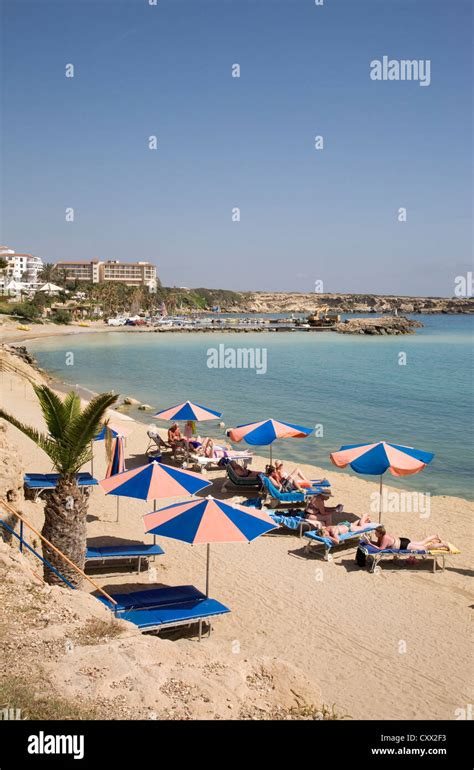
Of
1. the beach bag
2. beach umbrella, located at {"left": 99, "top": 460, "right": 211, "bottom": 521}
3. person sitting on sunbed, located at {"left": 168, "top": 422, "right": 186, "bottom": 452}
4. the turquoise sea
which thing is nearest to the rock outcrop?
the turquoise sea

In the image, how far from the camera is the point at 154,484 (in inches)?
399

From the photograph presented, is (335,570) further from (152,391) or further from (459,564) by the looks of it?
(152,391)

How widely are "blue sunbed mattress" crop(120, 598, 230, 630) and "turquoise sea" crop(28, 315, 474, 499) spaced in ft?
32.9

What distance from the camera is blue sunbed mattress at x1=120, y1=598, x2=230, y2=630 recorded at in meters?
7.86

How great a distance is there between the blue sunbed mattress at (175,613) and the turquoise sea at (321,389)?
10.0 m

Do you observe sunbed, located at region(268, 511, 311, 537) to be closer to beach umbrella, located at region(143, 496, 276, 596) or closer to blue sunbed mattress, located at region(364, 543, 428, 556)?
blue sunbed mattress, located at region(364, 543, 428, 556)

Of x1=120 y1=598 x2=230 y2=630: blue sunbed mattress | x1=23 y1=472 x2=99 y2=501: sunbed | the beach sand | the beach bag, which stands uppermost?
x1=23 y1=472 x2=99 y2=501: sunbed

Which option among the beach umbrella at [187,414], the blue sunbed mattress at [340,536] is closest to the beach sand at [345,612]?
the blue sunbed mattress at [340,536]

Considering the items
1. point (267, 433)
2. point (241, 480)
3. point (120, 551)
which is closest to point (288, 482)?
point (267, 433)

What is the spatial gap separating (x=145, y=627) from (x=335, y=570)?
159 inches

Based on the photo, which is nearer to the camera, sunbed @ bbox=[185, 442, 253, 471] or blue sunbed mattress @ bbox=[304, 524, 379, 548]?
blue sunbed mattress @ bbox=[304, 524, 379, 548]

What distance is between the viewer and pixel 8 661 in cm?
540

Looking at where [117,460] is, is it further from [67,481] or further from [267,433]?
[67,481]

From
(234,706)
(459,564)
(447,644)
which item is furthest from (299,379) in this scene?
(234,706)
